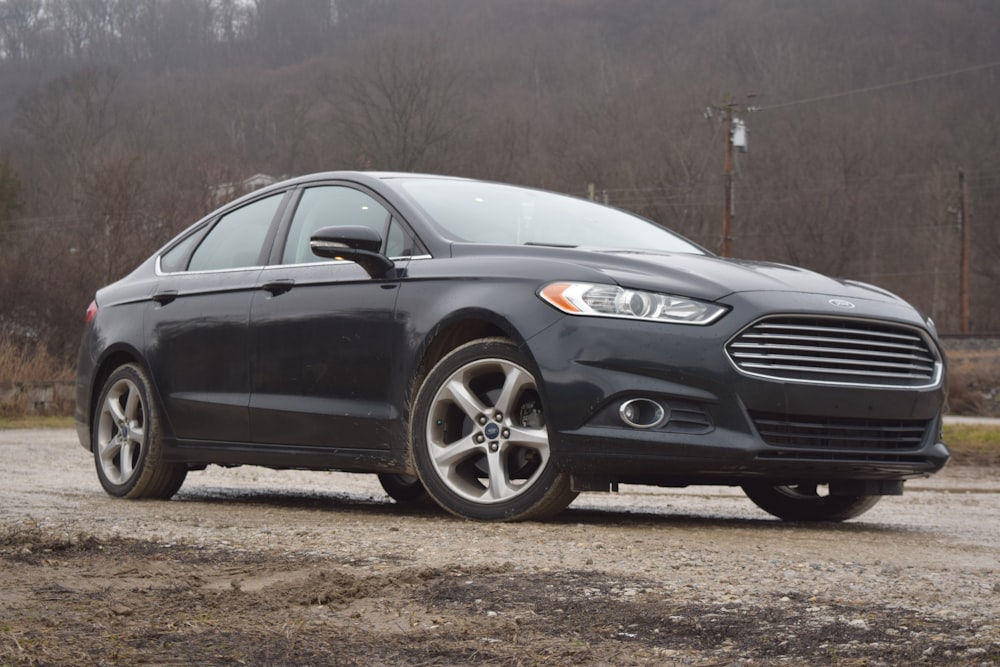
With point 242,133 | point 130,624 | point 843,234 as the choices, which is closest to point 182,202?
point 242,133

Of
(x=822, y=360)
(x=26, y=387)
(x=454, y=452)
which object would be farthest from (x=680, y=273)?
(x=26, y=387)

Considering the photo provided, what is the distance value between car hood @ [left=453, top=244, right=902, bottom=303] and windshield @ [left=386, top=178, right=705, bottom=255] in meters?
0.31

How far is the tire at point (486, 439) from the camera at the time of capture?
552 centimetres

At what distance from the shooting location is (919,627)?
10.8 feet

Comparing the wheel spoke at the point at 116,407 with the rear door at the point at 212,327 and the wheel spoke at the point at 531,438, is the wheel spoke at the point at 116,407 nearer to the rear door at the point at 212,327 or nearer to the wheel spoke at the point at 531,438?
the rear door at the point at 212,327

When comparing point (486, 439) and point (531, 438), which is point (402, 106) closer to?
point (486, 439)

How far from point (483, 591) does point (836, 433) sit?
2288 mm

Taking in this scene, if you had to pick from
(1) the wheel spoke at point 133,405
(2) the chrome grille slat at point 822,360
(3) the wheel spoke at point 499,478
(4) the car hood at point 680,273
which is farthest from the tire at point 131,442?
(2) the chrome grille slat at point 822,360

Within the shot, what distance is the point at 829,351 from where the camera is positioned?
5.55 meters

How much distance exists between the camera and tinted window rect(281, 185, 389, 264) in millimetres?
6660

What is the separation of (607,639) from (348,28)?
91165 millimetres

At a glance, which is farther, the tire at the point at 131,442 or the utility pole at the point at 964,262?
the utility pole at the point at 964,262

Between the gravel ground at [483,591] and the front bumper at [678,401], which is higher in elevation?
the front bumper at [678,401]

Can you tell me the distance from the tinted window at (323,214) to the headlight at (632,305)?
1.43m
